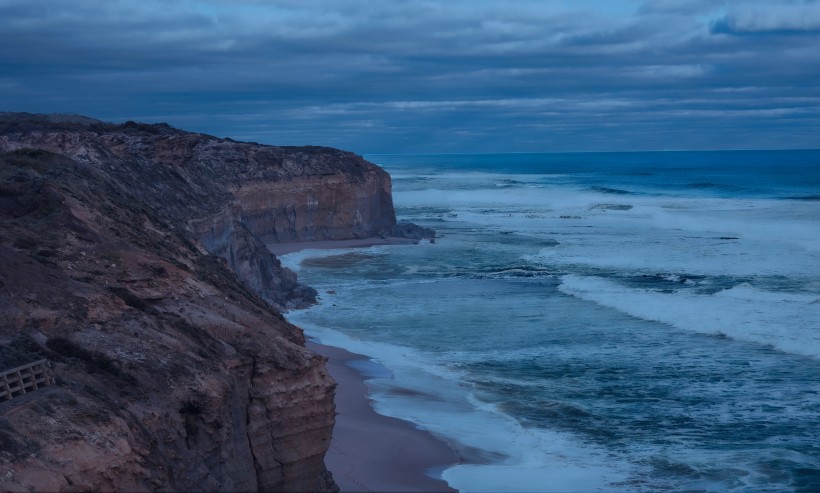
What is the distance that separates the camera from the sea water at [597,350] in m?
14.2

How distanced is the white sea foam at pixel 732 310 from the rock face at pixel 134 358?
1340 centimetres

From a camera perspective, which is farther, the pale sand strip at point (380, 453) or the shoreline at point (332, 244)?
the shoreline at point (332, 244)

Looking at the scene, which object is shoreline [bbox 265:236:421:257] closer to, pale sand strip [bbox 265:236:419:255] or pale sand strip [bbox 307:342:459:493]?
pale sand strip [bbox 265:236:419:255]

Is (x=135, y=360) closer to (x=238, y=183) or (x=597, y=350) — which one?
(x=597, y=350)

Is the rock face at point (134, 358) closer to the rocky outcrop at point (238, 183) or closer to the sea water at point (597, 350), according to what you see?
the sea water at point (597, 350)

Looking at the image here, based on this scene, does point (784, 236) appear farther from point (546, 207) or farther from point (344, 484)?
point (344, 484)

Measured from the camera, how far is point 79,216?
36.3 feet

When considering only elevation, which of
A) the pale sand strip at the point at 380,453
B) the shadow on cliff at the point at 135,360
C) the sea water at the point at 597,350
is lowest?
the pale sand strip at the point at 380,453

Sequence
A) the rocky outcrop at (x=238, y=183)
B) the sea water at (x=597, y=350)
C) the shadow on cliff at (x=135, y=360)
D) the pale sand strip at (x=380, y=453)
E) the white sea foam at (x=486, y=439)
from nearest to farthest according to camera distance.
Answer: the shadow on cliff at (x=135, y=360)
the pale sand strip at (x=380, y=453)
the white sea foam at (x=486, y=439)
the sea water at (x=597, y=350)
the rocky outcrop at (x=238, y=183)

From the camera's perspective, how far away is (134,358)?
347 inches

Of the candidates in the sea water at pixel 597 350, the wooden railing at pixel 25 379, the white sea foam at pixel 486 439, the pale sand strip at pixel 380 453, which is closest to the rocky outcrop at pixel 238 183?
the sea water at pixel 597 350

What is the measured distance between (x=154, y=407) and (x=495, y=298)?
2074 centimetres

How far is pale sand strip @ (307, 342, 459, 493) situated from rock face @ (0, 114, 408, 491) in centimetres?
248

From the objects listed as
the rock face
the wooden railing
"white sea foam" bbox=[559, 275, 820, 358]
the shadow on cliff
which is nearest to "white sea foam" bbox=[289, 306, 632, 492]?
the rock face
